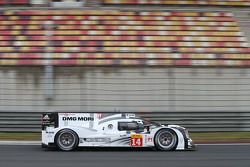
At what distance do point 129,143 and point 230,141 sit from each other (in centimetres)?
473

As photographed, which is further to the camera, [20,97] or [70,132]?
[20,97]

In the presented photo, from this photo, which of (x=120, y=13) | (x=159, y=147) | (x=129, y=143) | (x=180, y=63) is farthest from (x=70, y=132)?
(x=120, y=13)

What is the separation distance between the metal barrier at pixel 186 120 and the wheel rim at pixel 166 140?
17.7 feet

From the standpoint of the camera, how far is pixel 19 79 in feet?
64.8

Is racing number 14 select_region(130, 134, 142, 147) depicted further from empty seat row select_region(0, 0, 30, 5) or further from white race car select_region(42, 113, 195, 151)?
empty seat row select_region(0, 0, 30, 5)

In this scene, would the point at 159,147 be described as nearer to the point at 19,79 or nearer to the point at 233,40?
the point at 19,79

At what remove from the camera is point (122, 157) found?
478 inches

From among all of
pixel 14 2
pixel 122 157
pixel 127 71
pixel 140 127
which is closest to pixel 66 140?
pixel 140 127

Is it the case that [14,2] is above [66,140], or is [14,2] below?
above

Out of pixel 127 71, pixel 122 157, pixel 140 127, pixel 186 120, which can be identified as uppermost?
pixel 127 71

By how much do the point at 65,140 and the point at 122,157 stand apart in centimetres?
227

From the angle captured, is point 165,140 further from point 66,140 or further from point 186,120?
point 186,120

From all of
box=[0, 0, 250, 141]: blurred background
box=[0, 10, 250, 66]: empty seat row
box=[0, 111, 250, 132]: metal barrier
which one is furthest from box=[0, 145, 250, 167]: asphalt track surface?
box=[0, 10, 250, 66]: empty seat row

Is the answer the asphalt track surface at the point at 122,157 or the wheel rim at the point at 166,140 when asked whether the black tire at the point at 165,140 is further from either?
the asphalt track surface at the point at 122,157
